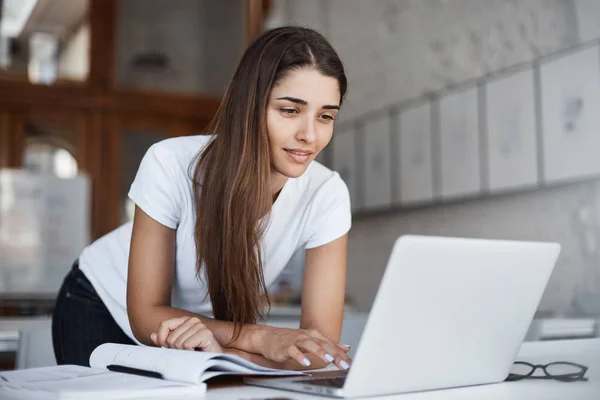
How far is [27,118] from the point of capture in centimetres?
552

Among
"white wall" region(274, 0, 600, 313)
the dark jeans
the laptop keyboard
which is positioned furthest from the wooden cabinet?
the laptop keyboard

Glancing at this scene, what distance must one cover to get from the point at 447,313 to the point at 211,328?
1.84ft

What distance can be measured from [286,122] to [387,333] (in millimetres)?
640

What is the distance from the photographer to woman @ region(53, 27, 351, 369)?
54.8 inches

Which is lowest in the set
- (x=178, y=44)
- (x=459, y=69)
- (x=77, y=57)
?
(x=459, y=69)

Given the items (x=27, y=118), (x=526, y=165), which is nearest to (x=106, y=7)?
(x=27, y=118)

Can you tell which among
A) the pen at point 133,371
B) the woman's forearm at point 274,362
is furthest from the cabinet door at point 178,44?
the pen at point 133,371

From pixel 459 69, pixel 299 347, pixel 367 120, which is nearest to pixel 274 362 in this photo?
pixel 299 347

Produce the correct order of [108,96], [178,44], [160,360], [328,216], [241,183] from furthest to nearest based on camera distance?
[178,44] → [108,96] → [328,216] → [241,183] → [160,360]

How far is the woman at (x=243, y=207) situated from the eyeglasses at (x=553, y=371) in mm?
364

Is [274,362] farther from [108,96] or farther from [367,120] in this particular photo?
[108,96]

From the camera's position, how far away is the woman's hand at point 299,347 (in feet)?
3.54

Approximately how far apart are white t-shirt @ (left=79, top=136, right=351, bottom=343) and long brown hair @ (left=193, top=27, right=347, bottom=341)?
0.15ft

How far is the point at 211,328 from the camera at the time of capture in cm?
134
